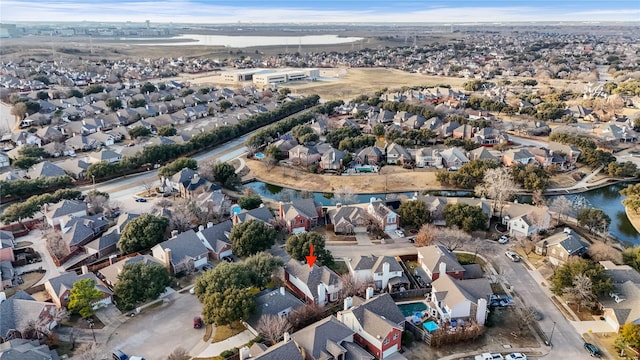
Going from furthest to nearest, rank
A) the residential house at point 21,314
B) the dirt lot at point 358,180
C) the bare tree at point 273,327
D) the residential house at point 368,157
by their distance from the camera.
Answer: the residential house at point 368,157 < the dirt lot at point 358,180 < the residential house at point 21,314 < the bare tree at point 273,327

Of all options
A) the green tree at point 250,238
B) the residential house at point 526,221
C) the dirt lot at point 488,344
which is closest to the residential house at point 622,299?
the dirt lot at point 488,344

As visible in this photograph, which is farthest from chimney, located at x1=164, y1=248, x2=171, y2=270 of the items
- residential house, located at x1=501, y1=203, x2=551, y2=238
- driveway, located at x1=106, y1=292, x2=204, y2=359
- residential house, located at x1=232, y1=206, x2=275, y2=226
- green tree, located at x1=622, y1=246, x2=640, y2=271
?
green tree, located at x1=622, y1=246, x2=640, y2=271

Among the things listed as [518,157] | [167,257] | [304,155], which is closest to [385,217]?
[167,257]

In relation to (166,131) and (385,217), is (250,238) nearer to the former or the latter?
(385,217)

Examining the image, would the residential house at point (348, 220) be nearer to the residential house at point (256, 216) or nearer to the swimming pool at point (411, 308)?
the residential house at point (256, 216)

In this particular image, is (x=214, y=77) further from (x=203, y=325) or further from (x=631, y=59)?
(x=631, y=59)
